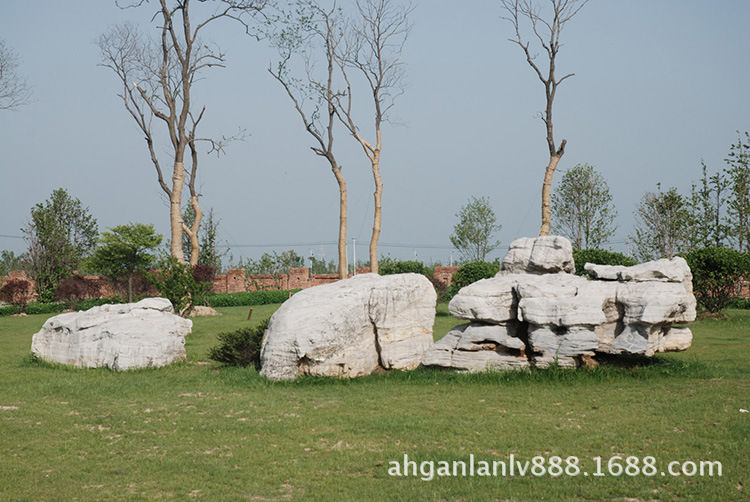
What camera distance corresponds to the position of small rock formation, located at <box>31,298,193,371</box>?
9641 mm

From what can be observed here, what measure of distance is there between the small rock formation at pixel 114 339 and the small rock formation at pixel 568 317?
4.26 meters

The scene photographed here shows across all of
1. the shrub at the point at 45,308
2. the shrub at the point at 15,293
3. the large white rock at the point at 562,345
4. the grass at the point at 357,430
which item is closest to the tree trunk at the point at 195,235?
the shrub at the point at 45,308

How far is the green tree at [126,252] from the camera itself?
24.8m

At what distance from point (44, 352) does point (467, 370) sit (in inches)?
276

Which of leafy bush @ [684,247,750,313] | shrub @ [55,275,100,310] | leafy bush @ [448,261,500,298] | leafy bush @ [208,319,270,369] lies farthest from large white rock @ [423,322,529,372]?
shrub @ [55,275,100,310]

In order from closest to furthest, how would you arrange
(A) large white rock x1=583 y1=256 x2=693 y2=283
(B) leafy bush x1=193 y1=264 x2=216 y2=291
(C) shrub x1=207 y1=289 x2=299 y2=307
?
1. (A) large white rock x1=583 y1=256 x2=693 y2=283
2. (B) leafy bush x1=193 y1=264 x2=216 y2=291
3. (C) shrub x1=207 y1=289 x2=299 y2=307

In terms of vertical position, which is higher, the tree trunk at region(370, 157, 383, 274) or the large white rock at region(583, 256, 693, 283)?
the tree trunk at region(370, 157, 383, 274)

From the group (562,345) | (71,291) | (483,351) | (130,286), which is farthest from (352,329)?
(130,286)

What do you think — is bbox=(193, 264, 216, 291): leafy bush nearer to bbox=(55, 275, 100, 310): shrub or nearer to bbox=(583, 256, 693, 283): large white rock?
bbox=(55, 275, 100, 310): shrub

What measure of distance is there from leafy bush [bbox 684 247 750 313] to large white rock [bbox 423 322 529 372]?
29.3ft

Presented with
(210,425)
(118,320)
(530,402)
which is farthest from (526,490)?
(118,320)

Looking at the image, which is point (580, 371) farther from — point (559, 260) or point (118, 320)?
point (118, 320)

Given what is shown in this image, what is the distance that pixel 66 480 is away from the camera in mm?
4988

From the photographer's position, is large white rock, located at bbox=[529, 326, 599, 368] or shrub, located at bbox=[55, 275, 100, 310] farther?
shrub, located at bbox=[55, 275, 100, 310]
